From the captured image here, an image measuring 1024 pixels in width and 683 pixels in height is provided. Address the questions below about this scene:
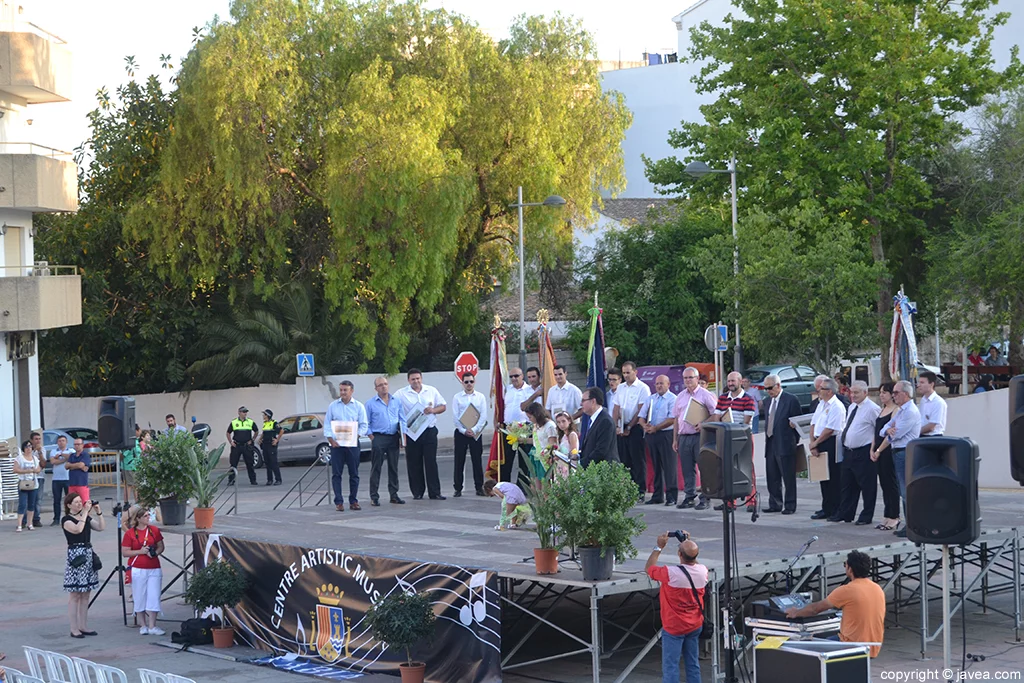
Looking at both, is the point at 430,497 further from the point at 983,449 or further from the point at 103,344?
the point at 103,344

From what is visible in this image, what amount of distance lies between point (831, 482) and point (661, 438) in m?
2.48

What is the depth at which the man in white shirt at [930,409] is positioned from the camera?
586 inches

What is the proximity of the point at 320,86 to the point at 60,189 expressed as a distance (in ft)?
28.0

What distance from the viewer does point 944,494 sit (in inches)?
391

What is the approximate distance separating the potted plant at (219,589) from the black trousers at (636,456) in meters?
5.63

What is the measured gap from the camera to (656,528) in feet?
51.4

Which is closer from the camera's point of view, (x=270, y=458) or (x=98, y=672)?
(x=98, y=672)

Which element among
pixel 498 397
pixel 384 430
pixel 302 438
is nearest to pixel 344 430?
pixel 384 430

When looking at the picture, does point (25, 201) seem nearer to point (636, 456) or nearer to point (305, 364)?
point (305, 364)

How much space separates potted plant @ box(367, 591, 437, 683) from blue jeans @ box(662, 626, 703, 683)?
2.49 m

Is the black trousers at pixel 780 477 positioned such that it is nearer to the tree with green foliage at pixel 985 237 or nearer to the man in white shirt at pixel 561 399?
the man in white shirt at pixel 561 399

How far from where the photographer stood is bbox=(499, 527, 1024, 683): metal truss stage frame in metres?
12.2

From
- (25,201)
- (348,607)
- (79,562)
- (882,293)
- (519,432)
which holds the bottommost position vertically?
(348,607)

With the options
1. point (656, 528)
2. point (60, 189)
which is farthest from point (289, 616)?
point (60, 189)
